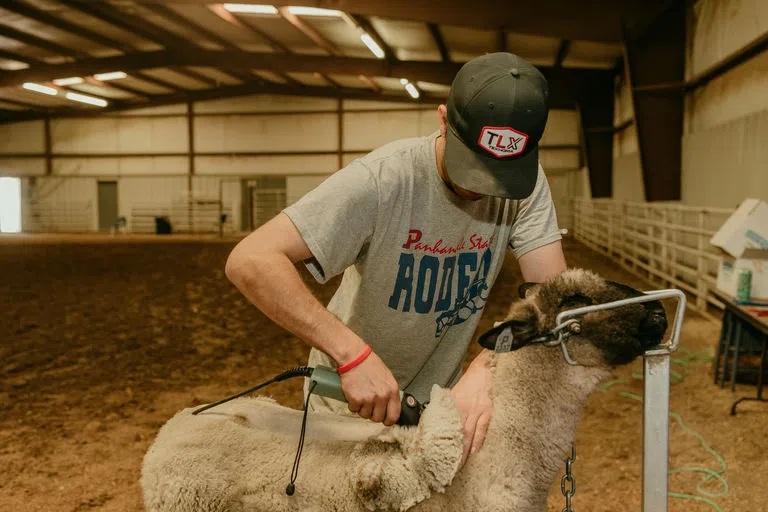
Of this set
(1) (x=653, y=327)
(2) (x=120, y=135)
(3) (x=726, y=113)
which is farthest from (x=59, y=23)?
(1) (x=653, y=327)

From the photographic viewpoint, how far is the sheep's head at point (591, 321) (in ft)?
5.35

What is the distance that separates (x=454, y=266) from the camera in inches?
80.2

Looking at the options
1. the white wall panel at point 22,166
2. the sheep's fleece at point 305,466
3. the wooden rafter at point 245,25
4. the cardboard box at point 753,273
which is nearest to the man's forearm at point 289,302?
the sheep's fleece at point 305,466

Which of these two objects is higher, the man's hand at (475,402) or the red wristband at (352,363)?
the red wristband at (352,363)

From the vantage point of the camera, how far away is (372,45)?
17.2 metres

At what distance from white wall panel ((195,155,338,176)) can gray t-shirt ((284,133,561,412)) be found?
23.7 meters

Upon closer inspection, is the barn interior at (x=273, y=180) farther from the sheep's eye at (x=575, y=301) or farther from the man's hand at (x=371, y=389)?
the man's hand at (x=371, y=389)

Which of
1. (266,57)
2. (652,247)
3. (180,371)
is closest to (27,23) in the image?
(266,57)

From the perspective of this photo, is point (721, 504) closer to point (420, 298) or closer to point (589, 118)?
point (420, 298)

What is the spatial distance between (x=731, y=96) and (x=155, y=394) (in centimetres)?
850

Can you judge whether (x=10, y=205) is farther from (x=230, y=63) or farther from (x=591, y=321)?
(x=591, y=321)

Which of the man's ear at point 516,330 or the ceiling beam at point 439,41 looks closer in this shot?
the man's ear at point 516,330

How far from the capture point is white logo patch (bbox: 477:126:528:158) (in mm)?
1701

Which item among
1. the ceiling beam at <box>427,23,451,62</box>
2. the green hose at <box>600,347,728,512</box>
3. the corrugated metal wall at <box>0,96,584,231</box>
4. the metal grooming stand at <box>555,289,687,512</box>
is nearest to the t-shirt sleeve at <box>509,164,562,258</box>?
the metal grooming stand at <box>555,289,687,512</box>
